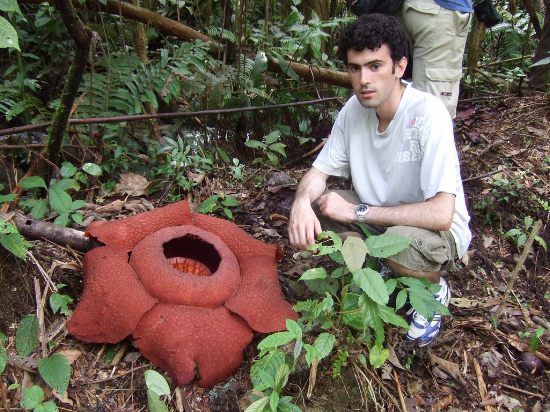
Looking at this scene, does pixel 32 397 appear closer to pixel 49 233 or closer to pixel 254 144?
pixel 49 233

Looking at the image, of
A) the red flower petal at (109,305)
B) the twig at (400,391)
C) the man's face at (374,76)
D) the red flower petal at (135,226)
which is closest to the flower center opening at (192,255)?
the red flower petal at (135,226)

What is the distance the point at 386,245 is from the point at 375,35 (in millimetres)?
1048

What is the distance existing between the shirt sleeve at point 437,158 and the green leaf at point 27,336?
1798mm

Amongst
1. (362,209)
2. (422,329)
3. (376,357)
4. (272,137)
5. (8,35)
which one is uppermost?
(8,35)

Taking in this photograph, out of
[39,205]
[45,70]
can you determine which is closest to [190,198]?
[39,205]

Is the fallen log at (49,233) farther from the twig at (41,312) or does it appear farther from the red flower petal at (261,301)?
the red flower petal at (261,301)

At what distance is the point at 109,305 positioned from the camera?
2043 mm

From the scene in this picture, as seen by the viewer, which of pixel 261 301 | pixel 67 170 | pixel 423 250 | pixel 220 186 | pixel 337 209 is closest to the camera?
pixel 261 301

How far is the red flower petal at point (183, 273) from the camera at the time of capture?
6.90 ft

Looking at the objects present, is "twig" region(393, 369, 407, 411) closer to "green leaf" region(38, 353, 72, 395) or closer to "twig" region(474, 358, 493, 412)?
"twig" region(474, 358, 493, 412)

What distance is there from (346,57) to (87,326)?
175 centimetres

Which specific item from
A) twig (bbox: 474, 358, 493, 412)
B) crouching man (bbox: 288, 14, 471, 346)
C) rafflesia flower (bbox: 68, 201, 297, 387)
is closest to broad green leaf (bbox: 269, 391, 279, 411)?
rafflesia flower (bbox: 68, 201, 297, 387)

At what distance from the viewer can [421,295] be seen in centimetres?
212

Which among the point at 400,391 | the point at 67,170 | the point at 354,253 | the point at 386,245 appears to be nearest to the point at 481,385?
the point at 400,391
